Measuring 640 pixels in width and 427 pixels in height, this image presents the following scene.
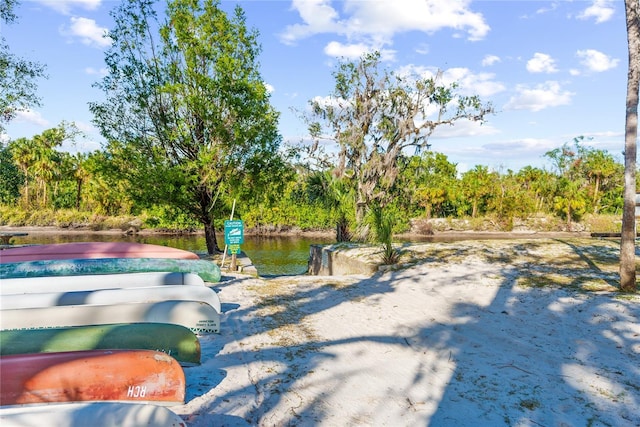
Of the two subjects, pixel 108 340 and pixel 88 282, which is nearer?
pixel 108 340

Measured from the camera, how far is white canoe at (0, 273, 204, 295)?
594cm

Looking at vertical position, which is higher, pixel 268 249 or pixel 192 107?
pixel 192 107

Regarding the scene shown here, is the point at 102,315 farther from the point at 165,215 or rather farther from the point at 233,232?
the point at 165,215

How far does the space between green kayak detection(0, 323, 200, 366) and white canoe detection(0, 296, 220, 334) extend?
0.57 metres

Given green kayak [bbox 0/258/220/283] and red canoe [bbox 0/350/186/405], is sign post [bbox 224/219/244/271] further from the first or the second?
red canoe [bbox 0/350/186/405]

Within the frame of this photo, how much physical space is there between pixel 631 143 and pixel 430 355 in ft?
16.6

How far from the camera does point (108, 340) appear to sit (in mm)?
3916

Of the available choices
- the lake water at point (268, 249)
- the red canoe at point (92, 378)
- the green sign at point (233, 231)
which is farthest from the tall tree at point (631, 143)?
the lake water at point (268, 249)

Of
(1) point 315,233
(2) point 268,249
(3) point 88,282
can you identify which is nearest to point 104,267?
(3) point 88,282

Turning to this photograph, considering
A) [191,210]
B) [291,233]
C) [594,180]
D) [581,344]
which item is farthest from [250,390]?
[594,180]

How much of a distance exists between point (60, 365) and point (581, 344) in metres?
5.58

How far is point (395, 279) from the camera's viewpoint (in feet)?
29.0

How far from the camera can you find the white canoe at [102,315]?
463cm

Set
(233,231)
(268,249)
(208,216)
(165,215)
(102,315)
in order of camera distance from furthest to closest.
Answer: (268,249), (165,215), (208,216), (233,231), (102,315)
